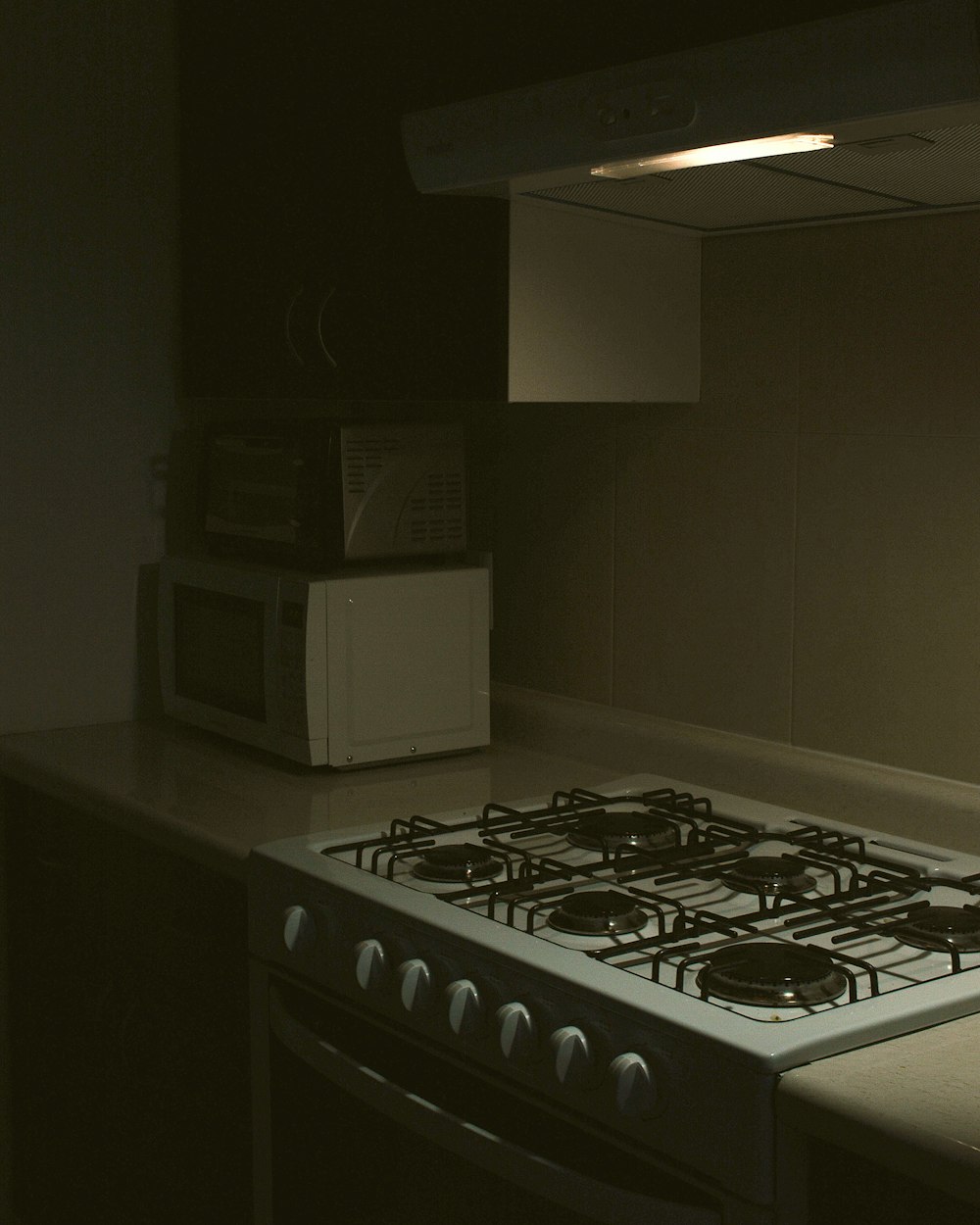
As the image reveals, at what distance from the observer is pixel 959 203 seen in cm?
173

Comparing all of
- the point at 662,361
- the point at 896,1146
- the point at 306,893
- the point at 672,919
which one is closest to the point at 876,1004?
the point at 896,1146

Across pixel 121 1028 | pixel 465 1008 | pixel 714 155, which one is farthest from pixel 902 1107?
pixel 121 1028

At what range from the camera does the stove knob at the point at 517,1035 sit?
51.4 inches

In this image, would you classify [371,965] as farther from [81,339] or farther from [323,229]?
[81,339]

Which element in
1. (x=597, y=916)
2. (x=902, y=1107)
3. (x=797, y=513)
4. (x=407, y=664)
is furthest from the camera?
(x=407, y=664)

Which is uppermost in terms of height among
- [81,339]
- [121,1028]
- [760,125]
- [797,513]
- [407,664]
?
[760,125]

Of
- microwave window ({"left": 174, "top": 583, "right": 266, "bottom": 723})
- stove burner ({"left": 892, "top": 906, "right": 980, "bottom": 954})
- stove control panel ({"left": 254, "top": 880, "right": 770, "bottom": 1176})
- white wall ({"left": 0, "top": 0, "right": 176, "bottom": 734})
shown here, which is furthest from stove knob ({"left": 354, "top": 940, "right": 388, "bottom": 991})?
white wall ({"left": 0, "top": 0, "right": 176, "bottom": 734})

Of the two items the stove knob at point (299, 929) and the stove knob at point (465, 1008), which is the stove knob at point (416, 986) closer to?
the stove knob at point (465, 1008)

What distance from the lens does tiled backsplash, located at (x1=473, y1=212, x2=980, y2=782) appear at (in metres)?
1.81

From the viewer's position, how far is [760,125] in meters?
1.30

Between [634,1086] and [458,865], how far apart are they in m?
0.43

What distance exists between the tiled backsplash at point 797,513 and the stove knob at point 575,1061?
0.76 m

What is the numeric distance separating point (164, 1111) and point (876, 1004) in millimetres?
1131

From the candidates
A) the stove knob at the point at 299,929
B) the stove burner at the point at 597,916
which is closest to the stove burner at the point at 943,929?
the stove burner at the point at 597,916
